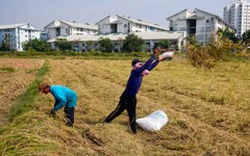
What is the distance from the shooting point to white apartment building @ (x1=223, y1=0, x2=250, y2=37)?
309 ft

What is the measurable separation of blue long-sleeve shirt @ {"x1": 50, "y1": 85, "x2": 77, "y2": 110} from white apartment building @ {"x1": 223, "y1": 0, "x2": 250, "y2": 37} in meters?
93.7

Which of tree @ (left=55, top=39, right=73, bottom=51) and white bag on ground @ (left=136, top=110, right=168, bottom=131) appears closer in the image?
white bag on ground @ (left=136, top=110, right=168, bottom=131)

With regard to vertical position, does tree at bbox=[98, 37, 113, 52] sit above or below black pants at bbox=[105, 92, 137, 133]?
above

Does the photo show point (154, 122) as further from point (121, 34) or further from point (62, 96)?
point (121, 34)

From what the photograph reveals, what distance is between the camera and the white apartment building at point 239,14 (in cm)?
9421

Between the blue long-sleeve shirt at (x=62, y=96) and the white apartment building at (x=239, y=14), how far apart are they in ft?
308

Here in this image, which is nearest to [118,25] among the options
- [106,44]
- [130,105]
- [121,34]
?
[121,34]

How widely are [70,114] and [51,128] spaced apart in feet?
3.25

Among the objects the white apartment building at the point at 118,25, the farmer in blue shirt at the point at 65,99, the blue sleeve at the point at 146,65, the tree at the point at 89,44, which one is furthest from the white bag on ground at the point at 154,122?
the white apartment building at the point at 118,25

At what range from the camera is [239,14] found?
9575 centimetres

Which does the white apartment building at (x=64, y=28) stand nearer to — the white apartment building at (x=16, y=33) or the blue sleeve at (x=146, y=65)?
the white apartment building at (x=16, y=33)

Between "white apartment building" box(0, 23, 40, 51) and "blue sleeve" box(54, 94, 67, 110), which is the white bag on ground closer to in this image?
"blue sleeve" box(54, 94, 67, 110)

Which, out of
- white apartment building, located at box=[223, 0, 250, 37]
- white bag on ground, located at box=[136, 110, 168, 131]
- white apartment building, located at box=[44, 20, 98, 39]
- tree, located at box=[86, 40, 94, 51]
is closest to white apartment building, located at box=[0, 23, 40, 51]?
white apartment building, located at box=[44, 20, 98, 39]

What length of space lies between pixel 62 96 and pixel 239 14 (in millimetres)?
99611
